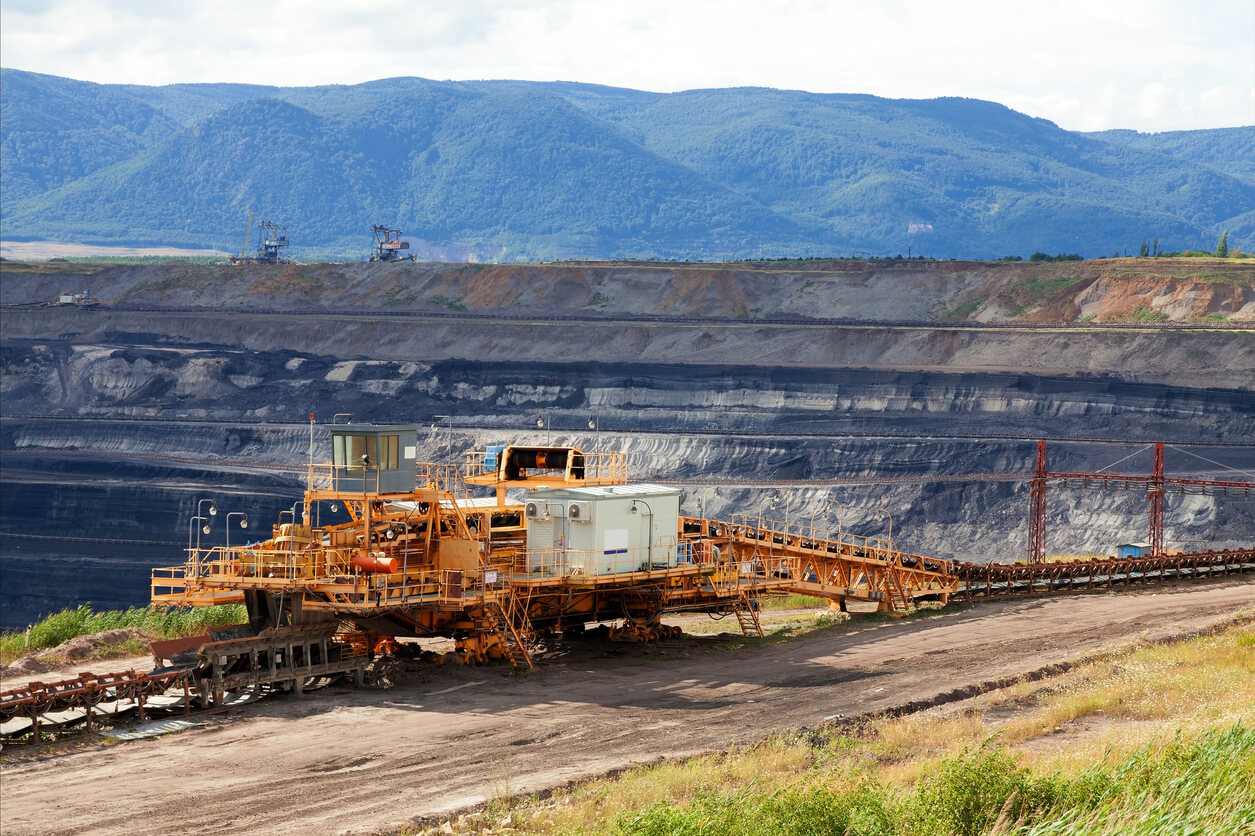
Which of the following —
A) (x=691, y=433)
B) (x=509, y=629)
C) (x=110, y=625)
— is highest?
(x=691, y=433)

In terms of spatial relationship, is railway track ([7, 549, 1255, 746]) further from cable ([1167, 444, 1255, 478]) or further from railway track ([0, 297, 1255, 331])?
railway track ([0, 297, 1255, 331])

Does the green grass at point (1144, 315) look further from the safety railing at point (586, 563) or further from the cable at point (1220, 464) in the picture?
the safety railing at point (586, 563)

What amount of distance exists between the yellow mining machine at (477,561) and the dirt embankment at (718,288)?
6941 centimetres

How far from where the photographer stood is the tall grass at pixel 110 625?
27.5 metres

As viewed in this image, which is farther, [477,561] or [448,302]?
[448,302]

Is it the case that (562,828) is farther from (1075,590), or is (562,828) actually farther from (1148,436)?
(1148,436)

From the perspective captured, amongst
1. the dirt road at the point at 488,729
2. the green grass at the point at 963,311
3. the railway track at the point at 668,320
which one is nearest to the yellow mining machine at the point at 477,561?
the dirt road at the point at 488,729

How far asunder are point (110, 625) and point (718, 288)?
8054 cm

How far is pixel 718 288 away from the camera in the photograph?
10650 cm

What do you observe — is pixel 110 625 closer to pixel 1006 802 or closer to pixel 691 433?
pixel 1006 802

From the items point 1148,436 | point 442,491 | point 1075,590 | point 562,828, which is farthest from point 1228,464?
point 562,828

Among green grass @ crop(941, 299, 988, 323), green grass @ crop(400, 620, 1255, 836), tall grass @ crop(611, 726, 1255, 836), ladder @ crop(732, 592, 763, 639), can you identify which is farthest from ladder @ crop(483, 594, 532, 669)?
green grass @ crop(941, 299, 988, 323)

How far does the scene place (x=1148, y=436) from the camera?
66812 mm

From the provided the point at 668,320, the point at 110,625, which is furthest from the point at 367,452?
the point at 668,320
